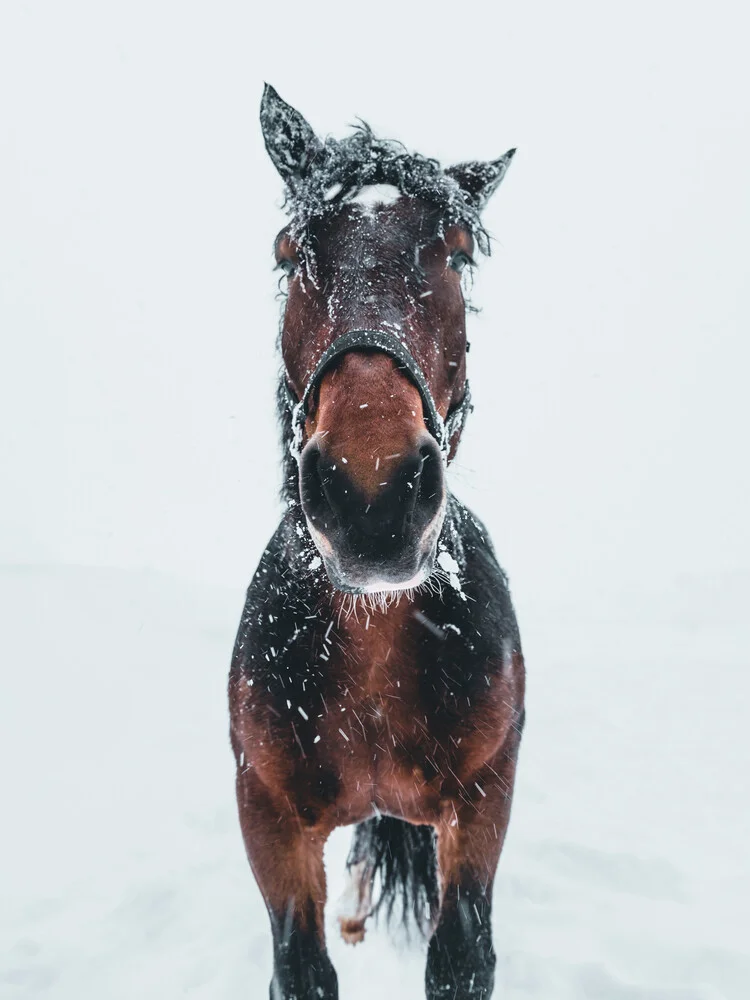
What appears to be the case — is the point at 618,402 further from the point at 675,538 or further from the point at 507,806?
the point at 507,806

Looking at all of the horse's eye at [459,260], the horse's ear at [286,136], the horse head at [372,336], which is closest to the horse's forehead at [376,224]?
the horse head at [372,336]

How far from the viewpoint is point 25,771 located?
15.6 feet

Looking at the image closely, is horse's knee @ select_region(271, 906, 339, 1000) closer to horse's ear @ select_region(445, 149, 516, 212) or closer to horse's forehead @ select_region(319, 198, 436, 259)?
horse's forehead @ select_region(319, 198, 436, 259)

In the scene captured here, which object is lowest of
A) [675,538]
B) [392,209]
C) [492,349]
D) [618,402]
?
[392,209]

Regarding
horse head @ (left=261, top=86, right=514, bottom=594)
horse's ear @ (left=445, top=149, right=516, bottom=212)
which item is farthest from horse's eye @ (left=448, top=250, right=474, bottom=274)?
horse's ear @ (left=445, top=149, right=516, bottom=212)

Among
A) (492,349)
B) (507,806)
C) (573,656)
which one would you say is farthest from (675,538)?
(492,349)

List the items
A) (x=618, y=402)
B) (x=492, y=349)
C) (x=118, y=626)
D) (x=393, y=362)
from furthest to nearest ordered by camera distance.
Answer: (x=492, y=349)
(x=618, y=402)
(x=118, y=626)
(x=393, y=362)

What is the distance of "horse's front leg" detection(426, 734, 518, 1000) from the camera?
200 centimetres

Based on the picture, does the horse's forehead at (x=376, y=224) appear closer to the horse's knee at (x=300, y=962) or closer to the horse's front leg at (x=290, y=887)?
the horse's front leg at (x=290, y=887)

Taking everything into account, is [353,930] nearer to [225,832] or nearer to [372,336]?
[225,832]

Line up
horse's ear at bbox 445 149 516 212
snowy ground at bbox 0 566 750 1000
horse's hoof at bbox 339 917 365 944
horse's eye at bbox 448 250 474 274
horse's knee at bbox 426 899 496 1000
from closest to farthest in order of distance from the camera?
horse's knee at bbox 426 899 496 1000, horse's eye at bbox 448 250 474 274, horse's ear at bbox 445 149 516 212, snowy ground at bbox 0 566 750 1000, horse's hoof at bbox 339 917 365 944

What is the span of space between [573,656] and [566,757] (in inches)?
130

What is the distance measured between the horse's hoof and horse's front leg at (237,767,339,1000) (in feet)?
5.08

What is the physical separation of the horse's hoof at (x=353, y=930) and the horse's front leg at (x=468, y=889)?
5.10 feet
